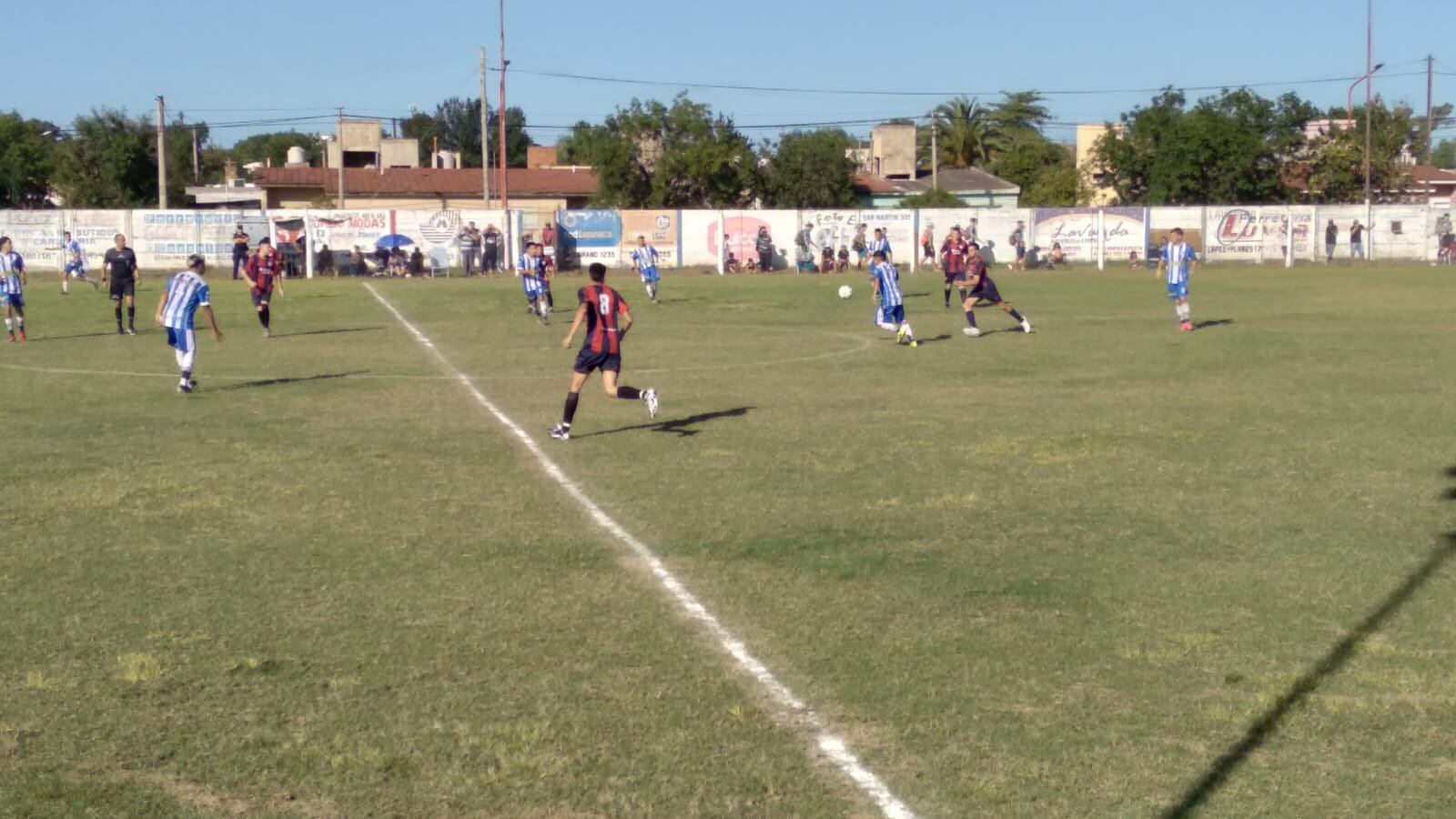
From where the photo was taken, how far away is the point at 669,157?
246 feet

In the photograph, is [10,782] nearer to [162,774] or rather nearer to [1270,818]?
[162,774]

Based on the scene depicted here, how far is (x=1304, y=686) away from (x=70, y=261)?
47666mm

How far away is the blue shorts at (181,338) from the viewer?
61.8ft

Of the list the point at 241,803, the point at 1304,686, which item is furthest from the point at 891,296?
the point at 241,803

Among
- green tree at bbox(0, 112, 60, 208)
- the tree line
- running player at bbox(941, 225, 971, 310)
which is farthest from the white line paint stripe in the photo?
green tree at bbox(0, 112, 60, 208)

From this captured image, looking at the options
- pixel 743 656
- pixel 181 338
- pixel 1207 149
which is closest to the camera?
pixel 743 656

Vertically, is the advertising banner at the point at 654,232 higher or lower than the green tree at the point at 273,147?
lower

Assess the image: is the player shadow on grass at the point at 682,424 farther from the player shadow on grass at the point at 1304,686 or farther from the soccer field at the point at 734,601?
the player shadow on grass at the point at 1304,686

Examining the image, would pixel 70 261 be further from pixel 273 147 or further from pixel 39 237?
pixel 273 147

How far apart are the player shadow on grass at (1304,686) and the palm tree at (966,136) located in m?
103

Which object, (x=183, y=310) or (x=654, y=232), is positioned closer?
(x=183, y=310)

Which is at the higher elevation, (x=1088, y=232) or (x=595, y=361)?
(x=1088, y=232)

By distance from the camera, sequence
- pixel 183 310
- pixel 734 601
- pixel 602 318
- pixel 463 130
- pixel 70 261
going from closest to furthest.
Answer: pixel 734 601, pixel 602 318, pixel 183 310, pixel 70 261, pixel 463 130

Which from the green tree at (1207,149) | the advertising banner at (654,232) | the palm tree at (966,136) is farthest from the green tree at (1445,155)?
the advertising banner at (654,232)
